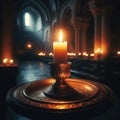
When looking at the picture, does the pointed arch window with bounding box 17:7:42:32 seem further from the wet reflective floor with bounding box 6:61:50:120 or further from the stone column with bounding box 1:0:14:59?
the stone column with bounding box 1:0:14:59

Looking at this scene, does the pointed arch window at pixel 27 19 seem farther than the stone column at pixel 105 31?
Yes

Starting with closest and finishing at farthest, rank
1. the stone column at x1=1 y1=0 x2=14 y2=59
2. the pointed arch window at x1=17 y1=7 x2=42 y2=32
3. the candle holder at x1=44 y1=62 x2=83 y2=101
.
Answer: the candle holder at x1=44 y1=62 x2=83 y2=101
the stone column at x1=1 y1=0 x2=14 y2=59
the pointed arch window at x1=17 y1=7 x2=42 y2=32

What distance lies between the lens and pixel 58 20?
1820cm

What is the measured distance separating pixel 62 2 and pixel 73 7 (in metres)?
4.02

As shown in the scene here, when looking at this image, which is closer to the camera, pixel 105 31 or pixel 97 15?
pixel 105 31

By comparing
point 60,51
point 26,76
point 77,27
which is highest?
point 77,27

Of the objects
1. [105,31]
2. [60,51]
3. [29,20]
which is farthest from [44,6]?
[60,51]

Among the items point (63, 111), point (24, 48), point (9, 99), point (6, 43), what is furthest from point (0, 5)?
point (24, 48)

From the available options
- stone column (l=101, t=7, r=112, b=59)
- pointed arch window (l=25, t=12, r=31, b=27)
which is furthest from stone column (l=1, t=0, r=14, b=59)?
pointed arch window (l=25, t=12, r=31, b=27)

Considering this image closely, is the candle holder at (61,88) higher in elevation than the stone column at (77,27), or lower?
lower

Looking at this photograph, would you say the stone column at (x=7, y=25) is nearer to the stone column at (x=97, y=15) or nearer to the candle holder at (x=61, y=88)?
the stone column at (x=97, y=15)

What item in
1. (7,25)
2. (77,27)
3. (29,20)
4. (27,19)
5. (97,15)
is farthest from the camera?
(29,20)

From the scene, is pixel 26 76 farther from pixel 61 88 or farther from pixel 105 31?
pixel 61 88

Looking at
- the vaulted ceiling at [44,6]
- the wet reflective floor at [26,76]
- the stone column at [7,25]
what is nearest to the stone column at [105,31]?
the wet reflective floor at [26,76]
